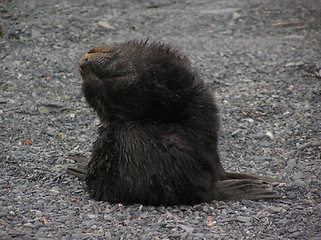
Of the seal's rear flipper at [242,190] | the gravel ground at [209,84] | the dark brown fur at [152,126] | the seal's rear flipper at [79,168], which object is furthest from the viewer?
the seal's rear flipper at [79,168]

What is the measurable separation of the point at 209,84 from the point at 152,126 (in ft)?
8.22

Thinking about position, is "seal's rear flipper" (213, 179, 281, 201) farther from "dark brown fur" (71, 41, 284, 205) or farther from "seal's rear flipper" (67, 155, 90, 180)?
"seal's rear flipper" (67, 155, 90, 180)

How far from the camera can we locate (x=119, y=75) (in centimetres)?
401

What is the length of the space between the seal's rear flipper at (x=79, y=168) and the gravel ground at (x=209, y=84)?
71mm

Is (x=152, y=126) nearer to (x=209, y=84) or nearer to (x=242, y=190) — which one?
(x=242, y=190)

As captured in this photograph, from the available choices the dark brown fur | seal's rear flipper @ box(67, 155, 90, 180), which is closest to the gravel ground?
seal's rear flipper @ box(67, 155, 90, 180)

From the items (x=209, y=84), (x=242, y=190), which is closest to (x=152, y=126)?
(x=242, y=190)

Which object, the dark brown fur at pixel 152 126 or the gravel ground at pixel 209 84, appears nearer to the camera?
the gravel ground at pixel 209 84

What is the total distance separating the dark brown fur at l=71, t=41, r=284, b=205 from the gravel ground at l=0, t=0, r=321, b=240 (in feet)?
0.64

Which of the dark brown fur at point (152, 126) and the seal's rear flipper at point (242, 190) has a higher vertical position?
the dark brown fur at point (152, 126)

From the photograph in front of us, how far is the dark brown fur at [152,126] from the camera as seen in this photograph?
3965mm

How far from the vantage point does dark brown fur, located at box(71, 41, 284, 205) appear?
3965 mm

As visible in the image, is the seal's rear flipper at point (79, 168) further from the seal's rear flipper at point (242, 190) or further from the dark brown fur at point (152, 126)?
the seal's rear flipper at point (242, 190)

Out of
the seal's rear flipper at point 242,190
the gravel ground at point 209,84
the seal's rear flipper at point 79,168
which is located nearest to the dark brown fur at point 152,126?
the seal's rear flipper at point 242,190
